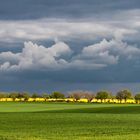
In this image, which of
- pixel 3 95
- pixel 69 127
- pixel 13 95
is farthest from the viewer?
pixel 3 95

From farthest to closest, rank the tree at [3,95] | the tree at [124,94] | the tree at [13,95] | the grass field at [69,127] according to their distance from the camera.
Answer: the tree at [3,95] → the tree at [13,95] → the tree at [124,94] → the grass field at [69,127]

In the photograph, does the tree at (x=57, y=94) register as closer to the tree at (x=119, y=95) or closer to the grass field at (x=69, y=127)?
the tree at (x=119, y=95)

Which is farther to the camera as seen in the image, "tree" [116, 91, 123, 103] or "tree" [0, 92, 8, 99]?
"tree" [0, 92, 8, 99]

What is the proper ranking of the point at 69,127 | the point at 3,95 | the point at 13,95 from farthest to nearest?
the point at 3,95
the point at 13,95
the point at 69,127

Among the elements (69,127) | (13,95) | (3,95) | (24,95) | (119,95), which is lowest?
(69,127)

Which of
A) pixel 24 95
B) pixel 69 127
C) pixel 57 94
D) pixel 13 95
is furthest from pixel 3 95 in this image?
pixel 69 127

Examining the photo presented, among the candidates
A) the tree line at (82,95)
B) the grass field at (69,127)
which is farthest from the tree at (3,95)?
the grass field at (69,127)

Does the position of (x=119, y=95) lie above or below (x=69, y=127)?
above

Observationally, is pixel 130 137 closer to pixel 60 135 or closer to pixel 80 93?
pixel 60 135

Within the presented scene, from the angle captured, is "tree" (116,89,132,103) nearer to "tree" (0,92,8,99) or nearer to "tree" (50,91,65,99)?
"tree" (50,91,65,99)

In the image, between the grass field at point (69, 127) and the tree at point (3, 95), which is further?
the tree at point (3, 95)

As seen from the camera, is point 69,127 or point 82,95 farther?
point 82,95

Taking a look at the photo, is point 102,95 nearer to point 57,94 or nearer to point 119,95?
point 119,95

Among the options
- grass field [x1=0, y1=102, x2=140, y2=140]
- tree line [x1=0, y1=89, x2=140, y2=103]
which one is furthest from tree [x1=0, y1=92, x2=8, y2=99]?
grass field [x1=0, y1=102, x2=140, y2=140]
